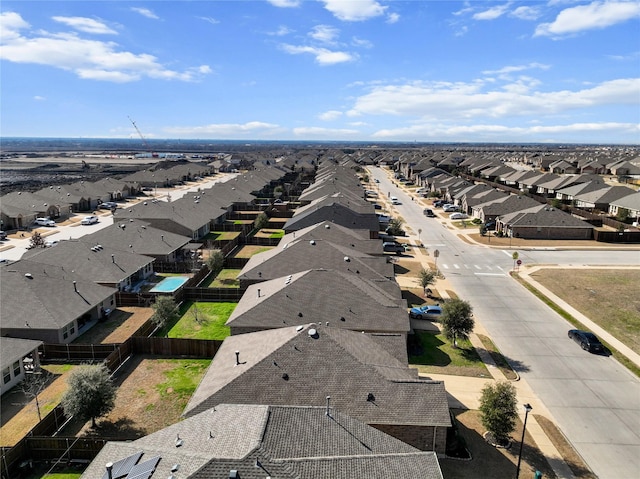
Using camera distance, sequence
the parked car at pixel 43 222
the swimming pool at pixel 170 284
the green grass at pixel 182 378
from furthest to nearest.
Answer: the parked car at pixel 43 222
the swimming pool at pixel 170 284
the green grass at pixel 182 378

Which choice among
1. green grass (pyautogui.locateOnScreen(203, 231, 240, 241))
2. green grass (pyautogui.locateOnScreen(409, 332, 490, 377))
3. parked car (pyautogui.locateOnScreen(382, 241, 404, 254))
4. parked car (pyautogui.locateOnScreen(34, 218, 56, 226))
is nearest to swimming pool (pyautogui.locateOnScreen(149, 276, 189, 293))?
green grass (pyautogui.locateOnScreen(203, 231, 240, 241))

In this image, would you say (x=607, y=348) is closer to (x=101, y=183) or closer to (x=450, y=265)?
(x=450, y=265)

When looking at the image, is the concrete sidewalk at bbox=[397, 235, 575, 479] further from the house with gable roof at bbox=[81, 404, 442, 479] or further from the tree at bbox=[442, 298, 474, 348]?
the house with gable roof at bbox=[81, 404, 442, 479]

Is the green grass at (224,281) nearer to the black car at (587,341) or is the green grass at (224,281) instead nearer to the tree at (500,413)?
the tree at (500,413)

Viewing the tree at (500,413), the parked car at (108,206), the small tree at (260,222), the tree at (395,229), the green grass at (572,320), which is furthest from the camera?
the parked car at (108,206)

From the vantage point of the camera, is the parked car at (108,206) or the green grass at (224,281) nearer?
the green grass at (224,281)

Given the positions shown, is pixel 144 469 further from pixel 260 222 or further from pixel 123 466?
pixel 260 222

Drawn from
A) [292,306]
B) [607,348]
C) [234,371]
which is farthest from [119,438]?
[607,348]

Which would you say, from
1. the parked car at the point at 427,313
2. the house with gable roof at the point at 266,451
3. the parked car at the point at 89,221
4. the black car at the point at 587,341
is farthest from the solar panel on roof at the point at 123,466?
the parked car at the point at 89,221
